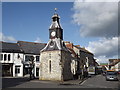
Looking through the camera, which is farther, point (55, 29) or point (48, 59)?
point (55, 29)

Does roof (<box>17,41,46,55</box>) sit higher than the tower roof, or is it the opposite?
the tower roof

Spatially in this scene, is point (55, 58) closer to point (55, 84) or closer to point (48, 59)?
point (48, 59)

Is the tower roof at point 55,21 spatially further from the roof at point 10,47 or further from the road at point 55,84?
the roof at point 10,47

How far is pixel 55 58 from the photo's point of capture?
29.8 meters

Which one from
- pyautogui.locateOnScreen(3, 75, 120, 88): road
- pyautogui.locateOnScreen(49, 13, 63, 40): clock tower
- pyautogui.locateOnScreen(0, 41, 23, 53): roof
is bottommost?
pyautogui.locateOnScreen(3, 75, 120, 88): road

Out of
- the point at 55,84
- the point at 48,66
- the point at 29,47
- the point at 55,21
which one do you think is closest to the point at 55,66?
the point at 48,66

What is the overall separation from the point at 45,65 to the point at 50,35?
19.5ft

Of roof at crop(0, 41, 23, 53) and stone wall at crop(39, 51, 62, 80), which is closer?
stone wall at crop(39, 51, 62, 80)

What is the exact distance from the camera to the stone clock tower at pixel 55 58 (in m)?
29.2

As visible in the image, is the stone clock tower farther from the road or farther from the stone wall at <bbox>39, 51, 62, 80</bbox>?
the road

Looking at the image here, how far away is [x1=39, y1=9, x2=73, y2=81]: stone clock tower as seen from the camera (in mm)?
29217

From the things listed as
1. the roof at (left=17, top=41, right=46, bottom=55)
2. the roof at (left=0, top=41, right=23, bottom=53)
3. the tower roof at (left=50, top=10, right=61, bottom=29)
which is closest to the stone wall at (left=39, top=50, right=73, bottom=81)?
the tower roof at (left=50, top=10, right=61, bottom=29)

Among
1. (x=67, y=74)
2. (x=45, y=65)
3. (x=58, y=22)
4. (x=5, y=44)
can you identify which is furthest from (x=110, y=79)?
(x=5, y=44)

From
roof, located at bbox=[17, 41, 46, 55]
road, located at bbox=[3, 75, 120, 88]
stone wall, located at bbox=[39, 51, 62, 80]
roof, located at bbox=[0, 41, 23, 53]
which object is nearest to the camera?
road, located at bbox=[3, 75, 120, 88]
